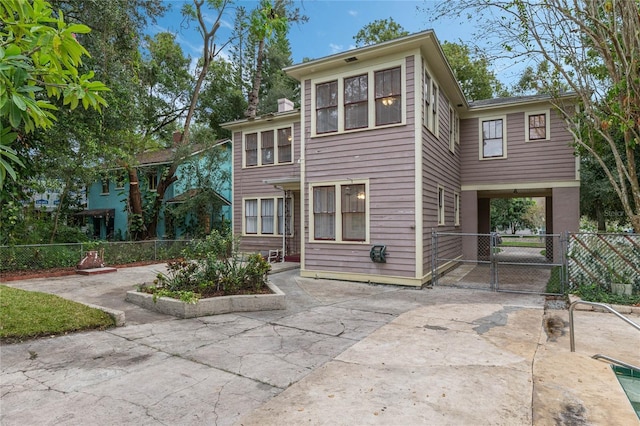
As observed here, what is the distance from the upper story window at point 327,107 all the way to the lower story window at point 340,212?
1.70m

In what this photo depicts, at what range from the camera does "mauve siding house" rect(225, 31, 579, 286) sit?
28.3 ft

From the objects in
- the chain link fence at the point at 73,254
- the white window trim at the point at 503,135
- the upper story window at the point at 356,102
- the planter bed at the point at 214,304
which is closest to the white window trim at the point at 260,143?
the upper story window at the point at 356,102

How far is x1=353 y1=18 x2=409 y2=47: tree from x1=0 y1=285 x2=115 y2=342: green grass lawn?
2336 centimetres

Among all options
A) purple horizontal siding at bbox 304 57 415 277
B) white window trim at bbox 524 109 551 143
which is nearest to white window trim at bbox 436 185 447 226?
purple horizontal siding at bbox 304 57 415 277

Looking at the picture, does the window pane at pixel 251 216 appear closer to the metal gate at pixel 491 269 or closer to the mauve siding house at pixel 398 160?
the mauve siding house at pixel 398 160

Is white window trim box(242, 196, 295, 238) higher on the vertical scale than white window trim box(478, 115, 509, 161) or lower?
lower

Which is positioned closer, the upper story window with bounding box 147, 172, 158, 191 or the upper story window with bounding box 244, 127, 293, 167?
the upper story window with bounding box 244, 127, 293, 167

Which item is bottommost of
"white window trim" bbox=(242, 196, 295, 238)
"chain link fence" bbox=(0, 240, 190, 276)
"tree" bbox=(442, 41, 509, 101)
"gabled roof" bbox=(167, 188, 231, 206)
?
"chain link fence" bbox=(0, 240, 190, 276)

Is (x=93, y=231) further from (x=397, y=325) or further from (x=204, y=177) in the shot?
(x=397, y=325)

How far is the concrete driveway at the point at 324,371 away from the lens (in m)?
2.89

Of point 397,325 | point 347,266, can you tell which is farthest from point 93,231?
point 397,325

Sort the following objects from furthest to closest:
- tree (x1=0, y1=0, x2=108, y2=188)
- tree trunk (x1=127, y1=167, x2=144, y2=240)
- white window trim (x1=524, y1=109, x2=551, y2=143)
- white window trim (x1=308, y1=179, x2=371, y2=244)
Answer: tree trunk (x1=127, y1=167, x2=144, y2=240) < white window trim (x1=524, y1=109, x2=551, y2=143) < white window trim (x1=308, y1=179, x2=371, y2=244) < tree (x1=0, y1=0, x2=108, y2=188)

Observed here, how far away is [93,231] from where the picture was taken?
68.9 ft

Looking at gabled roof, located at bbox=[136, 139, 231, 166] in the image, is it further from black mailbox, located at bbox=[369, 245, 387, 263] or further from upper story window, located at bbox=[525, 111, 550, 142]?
upper story window, located at bbox=[525, 111, 550, 142]
